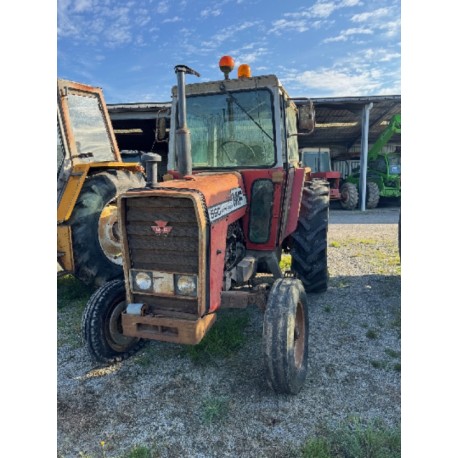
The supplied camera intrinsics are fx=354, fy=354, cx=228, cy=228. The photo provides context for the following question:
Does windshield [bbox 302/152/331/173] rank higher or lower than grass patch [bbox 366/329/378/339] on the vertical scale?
higher

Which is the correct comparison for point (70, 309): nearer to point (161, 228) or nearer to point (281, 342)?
point (161, 228)

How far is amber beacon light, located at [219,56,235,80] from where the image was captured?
3.30 meters

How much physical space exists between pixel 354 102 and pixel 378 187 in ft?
11.1

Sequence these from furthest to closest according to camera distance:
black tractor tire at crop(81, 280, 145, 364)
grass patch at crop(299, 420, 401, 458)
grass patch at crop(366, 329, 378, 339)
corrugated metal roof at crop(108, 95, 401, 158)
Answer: corrugated metal roof at crop(108, 95, 401, 158)
grass patch at crop(366, 329, 378, 339)
black tractor tire at crop(81, 280, 145, 364)
grass patch at crop(299, 420, 401, 458)

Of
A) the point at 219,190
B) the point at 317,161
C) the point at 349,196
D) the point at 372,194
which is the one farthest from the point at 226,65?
the point at 317,161

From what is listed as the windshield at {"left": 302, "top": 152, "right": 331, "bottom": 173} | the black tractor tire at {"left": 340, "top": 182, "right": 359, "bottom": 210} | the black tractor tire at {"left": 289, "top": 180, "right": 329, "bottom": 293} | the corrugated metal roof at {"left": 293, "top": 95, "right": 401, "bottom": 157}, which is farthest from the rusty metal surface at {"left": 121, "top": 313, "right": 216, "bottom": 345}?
the windshield at {"left": 302, "top": 152, "right": 331, "bottom": 173}

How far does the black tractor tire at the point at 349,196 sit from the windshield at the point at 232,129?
10915 mm

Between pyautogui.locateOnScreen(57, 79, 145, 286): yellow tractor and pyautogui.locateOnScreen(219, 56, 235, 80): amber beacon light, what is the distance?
199cm

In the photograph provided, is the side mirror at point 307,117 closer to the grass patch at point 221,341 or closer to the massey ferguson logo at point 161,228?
the massey ferguson logo at point 161,228

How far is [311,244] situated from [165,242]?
198 centimetres

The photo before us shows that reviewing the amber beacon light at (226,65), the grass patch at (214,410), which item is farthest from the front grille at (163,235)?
the amber beacon light at (226,65)

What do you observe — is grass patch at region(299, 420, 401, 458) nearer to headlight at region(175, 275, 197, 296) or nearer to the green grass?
headlight at region(175, 275, 197, 296)

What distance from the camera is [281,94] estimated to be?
3326mm

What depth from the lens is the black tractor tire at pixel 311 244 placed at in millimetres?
3928
